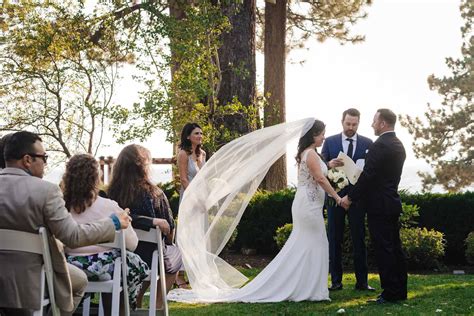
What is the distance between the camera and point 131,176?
7199mm

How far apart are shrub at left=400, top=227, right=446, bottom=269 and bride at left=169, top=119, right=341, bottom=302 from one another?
387 centimetres

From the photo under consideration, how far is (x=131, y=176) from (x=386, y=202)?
2.62 metres

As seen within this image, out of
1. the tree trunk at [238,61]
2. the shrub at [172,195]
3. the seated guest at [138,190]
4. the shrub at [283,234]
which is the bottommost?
the shrub at [283,234]

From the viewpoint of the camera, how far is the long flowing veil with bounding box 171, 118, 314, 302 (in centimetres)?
911

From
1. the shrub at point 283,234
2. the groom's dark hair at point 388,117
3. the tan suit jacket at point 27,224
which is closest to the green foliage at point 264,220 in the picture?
the shrub at point 283,234

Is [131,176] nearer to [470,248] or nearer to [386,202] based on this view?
[386,202]

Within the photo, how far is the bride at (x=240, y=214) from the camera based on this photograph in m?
8.74

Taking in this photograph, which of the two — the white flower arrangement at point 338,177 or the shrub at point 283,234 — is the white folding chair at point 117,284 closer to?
the white flower arrangement at point 338,177

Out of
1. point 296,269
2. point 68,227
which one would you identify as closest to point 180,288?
point 296,269

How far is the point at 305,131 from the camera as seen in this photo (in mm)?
8898

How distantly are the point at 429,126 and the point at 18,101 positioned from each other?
16.5 m

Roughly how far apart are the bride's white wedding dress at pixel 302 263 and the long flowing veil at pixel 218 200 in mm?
428

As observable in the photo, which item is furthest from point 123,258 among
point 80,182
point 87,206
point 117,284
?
point 80,182

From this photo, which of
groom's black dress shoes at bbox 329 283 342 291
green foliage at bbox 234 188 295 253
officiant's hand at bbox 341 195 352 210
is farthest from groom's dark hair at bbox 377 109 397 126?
green foliage at bbox 234 188 295 253
